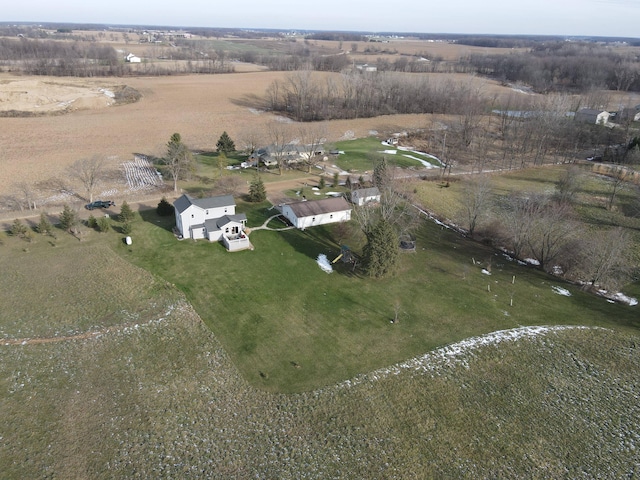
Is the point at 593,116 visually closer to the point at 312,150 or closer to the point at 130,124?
the point at 312,150

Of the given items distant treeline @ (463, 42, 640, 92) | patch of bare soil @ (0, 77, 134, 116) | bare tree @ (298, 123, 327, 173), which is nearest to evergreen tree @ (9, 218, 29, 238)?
bare tree @ (298, 123, 327, 173)

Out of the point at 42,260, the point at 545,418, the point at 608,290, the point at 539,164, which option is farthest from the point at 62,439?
the point at 539,164

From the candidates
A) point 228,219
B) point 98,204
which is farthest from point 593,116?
point 98,204

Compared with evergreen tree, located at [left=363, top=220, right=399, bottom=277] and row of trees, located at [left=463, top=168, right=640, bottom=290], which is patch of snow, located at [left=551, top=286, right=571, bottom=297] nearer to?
row of trees, located at [left=463, top=168, right=640, bottom=290]

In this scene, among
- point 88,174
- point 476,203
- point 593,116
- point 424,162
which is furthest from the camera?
point 593,116

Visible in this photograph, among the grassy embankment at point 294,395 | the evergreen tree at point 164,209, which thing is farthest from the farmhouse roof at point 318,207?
the evergreen tree at point 164,209

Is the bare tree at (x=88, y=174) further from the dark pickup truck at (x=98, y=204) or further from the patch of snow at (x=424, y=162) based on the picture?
A: the patch of snow at (x=424, y=162)

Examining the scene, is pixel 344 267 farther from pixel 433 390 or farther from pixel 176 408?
pixel 176 408
